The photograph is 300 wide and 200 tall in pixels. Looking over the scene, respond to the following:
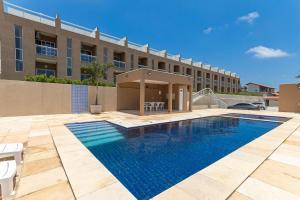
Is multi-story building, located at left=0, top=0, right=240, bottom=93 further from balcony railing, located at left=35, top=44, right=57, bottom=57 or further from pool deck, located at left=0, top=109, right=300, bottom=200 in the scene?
pool deck, located at left=0, top=109, right=300, bottom=200

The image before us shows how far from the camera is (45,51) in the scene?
54.4 ft

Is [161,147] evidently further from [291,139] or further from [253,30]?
[253,30]

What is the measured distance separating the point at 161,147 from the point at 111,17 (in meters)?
20.6

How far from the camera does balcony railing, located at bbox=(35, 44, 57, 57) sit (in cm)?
1614

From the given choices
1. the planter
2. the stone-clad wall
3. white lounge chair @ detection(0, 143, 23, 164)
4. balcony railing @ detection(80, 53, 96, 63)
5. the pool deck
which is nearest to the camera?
the pool deck

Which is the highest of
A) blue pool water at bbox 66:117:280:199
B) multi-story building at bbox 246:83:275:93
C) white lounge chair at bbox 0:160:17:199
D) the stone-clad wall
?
multi-story building at bbox 246:83:275:93

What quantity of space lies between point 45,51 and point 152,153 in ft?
59.5

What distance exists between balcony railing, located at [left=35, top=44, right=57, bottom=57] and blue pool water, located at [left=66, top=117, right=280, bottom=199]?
1448cm

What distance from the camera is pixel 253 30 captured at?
67.2 feet

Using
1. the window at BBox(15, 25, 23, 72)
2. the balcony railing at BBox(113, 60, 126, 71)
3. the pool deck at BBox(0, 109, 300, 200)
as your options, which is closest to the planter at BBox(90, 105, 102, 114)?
the pool deck at BBox(0, 109, 300, 200)

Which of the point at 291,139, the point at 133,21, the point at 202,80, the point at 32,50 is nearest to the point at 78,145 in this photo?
the point at 291,139

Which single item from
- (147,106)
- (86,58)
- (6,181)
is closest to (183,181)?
(6,181)

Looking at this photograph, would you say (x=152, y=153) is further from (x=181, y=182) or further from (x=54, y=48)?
(x=54, y=48)

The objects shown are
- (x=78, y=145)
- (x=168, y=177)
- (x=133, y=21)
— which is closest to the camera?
(x=168, y=177)
